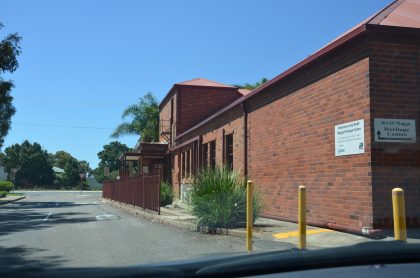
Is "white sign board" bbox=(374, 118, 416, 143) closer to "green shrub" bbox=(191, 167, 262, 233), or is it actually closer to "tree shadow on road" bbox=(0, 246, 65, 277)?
"green shrub" bbox=(191, 167, 262, 233)

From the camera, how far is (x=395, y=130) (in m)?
9.91

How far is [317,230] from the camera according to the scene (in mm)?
10602

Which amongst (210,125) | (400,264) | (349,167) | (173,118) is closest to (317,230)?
(349,167)

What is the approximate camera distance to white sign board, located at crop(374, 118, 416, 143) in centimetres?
979

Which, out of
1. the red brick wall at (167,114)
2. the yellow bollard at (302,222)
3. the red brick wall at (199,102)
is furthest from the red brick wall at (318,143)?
the red brick wall at (167,114)

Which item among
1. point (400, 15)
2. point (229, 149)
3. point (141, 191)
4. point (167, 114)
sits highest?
point (167, 114)

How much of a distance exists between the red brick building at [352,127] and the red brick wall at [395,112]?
0.02 m

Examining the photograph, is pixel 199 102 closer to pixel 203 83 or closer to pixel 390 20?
pixel 203 83

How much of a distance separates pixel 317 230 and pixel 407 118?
2.92 m

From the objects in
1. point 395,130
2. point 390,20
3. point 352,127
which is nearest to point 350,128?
point 352,127

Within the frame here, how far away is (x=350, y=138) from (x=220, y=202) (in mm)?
3886

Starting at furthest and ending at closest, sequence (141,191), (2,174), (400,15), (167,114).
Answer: (2,174), (167,114), (141,191), (400,15)

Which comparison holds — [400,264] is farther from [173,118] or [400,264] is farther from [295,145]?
[173,118]

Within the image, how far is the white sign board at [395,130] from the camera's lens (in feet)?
32.1
